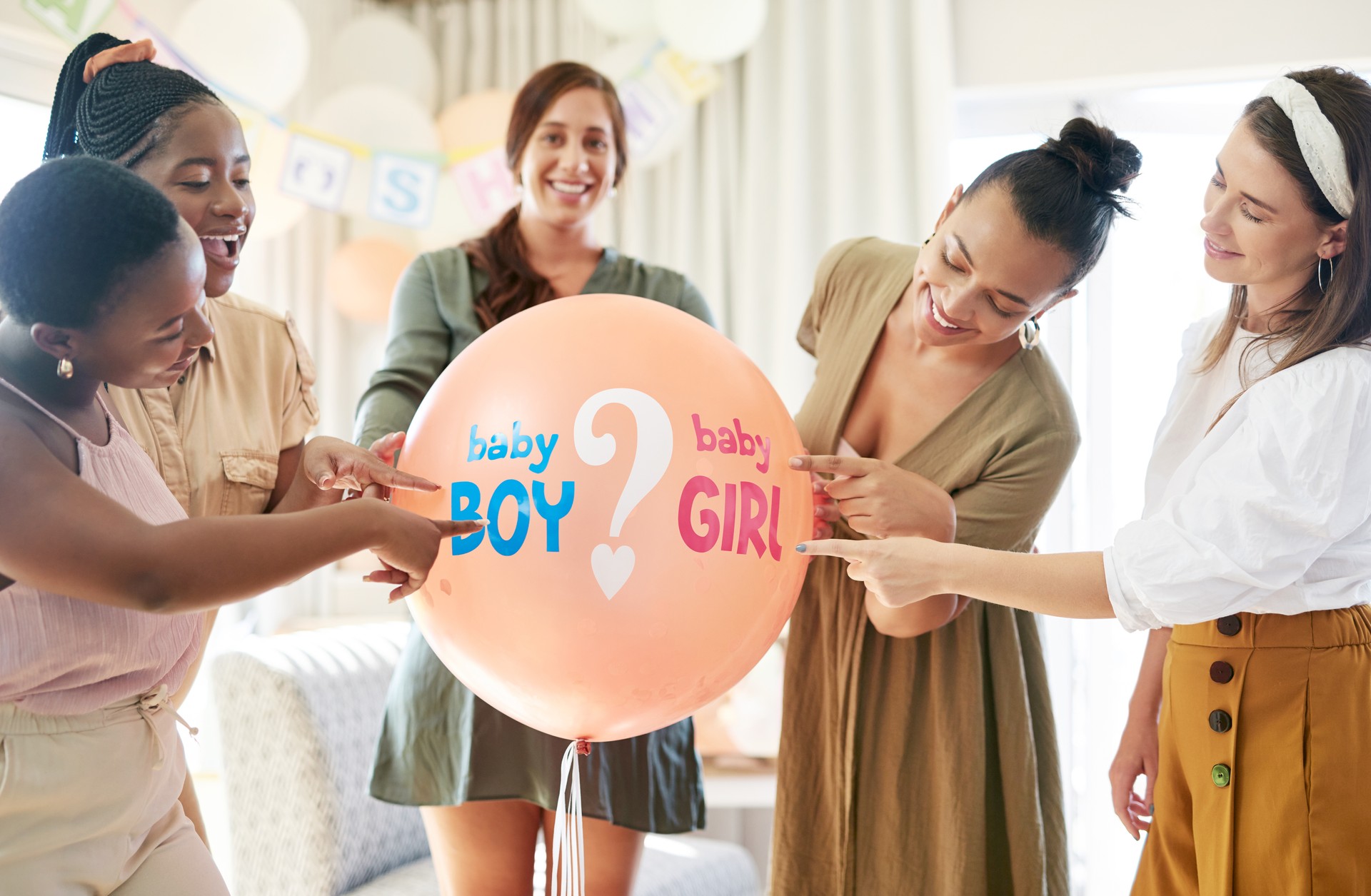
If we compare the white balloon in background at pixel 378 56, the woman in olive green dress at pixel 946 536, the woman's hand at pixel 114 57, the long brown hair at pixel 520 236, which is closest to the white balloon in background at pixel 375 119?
the white balloon in background at pixel 378 56

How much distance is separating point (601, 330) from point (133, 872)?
2.29ft

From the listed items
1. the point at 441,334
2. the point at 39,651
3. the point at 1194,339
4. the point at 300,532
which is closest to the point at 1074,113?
the point at 1194,339

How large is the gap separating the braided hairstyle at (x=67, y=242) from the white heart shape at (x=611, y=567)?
48cm

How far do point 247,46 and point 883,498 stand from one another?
2124mm

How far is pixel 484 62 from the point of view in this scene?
3355 mm

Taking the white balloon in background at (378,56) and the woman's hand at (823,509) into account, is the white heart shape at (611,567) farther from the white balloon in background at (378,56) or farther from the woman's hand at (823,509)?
the white balloon in background at (378,56)

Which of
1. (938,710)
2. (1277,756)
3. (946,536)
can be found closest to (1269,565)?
(1277,756)

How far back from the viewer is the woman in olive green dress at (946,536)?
127cm

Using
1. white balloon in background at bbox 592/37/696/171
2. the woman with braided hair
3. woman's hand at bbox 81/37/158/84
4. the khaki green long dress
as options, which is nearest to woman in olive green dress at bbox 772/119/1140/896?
the khaki green long dress

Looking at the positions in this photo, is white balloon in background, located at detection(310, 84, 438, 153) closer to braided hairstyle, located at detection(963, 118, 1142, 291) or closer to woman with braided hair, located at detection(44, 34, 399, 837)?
woman with braided hair, located at detection(44, 34, 399, 837)

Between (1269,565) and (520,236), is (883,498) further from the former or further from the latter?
(520,236)

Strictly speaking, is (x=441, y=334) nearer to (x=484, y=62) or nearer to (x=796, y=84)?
(x=796, y=84)

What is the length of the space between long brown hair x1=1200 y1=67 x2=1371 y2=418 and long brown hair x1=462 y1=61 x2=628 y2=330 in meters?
0.95

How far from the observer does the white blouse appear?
3.36ft
